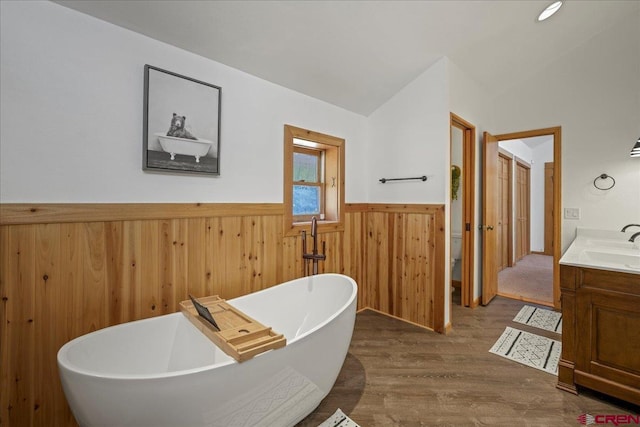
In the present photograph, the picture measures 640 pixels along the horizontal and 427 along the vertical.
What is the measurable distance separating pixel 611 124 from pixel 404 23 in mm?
2550

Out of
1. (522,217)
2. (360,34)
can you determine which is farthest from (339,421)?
(522,217)

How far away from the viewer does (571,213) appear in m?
3.06

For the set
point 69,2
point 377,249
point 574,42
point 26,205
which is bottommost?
point 377,249

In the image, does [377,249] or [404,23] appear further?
[377,249]

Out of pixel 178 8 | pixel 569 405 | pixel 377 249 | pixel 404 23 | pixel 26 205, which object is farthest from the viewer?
pixel 377 249

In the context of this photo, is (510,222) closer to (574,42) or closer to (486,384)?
(574,42)

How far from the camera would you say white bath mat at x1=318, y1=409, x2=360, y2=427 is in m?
1.55

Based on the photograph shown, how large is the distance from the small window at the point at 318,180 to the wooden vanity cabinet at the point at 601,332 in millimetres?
1925

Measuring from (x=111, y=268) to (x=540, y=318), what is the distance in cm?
392

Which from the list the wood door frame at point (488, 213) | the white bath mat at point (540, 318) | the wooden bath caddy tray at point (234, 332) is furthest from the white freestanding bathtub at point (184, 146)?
the white bath mat at point (540, 318)

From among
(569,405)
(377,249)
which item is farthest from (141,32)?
(569,405)

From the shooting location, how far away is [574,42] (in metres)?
2.93

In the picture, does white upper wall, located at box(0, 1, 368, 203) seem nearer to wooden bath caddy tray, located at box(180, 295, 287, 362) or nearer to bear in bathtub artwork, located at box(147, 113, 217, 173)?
bear in bathtub artwork, located at box(147, 113, 217, 173)

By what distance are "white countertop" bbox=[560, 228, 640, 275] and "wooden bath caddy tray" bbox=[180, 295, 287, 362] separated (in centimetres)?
197
